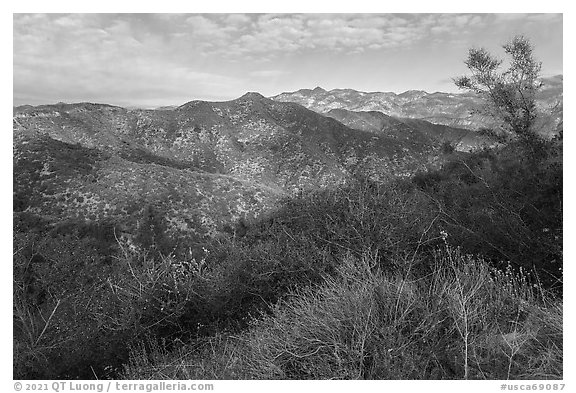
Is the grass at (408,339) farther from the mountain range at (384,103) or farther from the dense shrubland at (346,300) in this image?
the mountain range at (384,103)

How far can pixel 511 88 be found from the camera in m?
10.5

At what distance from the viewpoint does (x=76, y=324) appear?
6176 mm

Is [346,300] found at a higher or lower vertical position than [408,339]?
higher

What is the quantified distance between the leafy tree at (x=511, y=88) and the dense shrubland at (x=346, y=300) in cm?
78

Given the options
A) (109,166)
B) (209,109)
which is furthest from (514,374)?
(209,109)

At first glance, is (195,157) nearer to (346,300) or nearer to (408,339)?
(346,300)

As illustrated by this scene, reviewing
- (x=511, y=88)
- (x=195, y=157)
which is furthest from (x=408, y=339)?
(x=195, y=157)

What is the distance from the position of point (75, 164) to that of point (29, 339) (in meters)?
32.4

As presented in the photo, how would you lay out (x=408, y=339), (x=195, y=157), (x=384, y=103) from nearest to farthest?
(x=408, y=339), (x=195, y=157), (x=384, y=103)

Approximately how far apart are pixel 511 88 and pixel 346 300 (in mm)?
9926

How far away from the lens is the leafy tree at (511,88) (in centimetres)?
991
